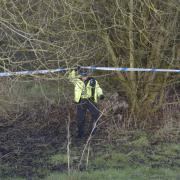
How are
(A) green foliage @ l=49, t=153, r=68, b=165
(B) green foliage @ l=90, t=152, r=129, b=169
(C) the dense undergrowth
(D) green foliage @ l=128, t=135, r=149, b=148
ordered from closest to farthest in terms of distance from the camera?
(C) the dense undergrowth
(B) green foliage @ l=90, t=152, r=129, b=169
(A) green foliage @ l=49, t=153, r=68, b=165
(D) green foliage @ l=128, t=135, r=149, b=148

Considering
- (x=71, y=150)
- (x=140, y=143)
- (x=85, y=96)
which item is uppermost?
(x=85, y=96)

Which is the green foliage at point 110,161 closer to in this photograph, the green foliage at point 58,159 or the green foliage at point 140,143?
the green foliage at point 58,159

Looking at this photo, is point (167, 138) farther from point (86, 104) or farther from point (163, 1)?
point (163, 1)

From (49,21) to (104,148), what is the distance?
2740 mm

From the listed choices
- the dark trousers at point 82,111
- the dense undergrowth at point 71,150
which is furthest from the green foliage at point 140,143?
the dark trousers at point 82,111

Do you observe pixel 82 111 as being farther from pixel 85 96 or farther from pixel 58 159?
pixel 58 159

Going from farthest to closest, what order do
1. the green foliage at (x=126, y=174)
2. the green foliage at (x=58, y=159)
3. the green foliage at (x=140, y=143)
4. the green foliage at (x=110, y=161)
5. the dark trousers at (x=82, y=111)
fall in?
the dark trousers at (x=82, y=111) < the green foliage at (x=140, y=143) < the green foliage at (x=58, y=159) < the green foliage at (x=110, y=161) < the green foliage at (x=126, y=174)

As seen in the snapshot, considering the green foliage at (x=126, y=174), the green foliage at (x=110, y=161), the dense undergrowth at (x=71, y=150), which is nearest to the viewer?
the green foliage at (x=126, y=174)

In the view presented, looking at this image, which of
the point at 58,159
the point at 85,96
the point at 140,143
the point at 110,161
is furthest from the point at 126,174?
the point at 85,96

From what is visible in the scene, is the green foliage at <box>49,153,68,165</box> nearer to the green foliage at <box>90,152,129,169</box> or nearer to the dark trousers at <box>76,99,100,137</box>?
the green foliage at <box>90,152,129,169</box>

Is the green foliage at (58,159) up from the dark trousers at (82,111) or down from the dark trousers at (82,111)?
down

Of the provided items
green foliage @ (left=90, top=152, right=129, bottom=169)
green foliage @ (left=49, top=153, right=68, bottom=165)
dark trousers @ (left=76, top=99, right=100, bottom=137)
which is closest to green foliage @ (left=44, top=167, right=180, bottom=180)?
green foliage @ (left=90, top=152, right=129, bottom=169)

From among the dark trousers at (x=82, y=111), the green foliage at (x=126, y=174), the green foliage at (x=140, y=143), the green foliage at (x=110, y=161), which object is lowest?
the green foliage at (x=126, y=174)

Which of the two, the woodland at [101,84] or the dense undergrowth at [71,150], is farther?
the woodland at [101,84]
